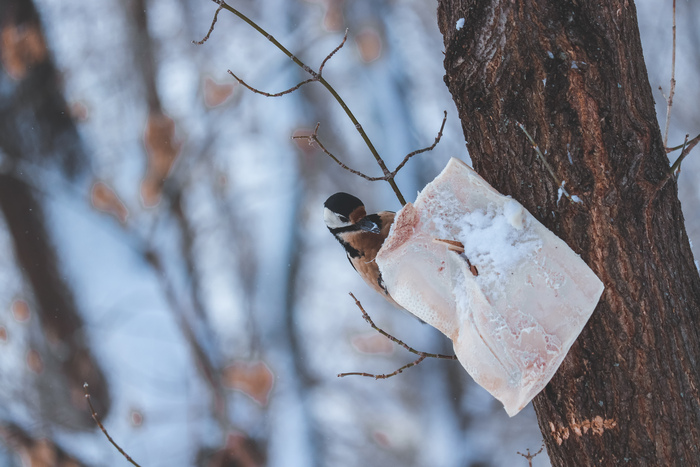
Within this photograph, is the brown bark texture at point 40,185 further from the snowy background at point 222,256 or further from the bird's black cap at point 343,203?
the bird's black cap at point 343,203

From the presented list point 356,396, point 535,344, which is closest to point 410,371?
point 356,396

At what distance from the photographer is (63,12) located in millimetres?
2371

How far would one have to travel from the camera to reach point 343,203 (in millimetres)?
1271

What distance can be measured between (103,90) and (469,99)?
200cm

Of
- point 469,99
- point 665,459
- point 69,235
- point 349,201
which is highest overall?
point 469,99

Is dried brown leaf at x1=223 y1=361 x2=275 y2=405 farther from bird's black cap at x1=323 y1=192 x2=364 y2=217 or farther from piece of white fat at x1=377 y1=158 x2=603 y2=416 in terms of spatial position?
piece of white fat at x1=377 y1=158 x2=603 y2=416

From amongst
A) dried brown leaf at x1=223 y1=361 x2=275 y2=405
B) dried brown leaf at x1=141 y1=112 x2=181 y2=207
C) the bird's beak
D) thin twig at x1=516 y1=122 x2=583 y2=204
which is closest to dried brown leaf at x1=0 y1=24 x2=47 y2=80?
dried brown leaf at x1=141 y1=112 x2=181 y2=207

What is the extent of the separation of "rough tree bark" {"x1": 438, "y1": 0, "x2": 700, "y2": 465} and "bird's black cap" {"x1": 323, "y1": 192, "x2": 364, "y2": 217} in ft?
1.77

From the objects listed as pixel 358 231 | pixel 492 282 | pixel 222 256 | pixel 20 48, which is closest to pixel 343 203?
pixel 358 231

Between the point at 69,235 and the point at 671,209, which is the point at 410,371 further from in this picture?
the point at 671,209

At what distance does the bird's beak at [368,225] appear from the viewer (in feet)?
3.88

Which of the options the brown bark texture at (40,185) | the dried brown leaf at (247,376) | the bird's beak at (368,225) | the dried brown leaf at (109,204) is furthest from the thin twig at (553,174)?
the brown bark texture at (40,185)

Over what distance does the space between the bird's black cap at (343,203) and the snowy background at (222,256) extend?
1.00m

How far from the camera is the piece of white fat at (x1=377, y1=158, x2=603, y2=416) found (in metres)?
0.74
